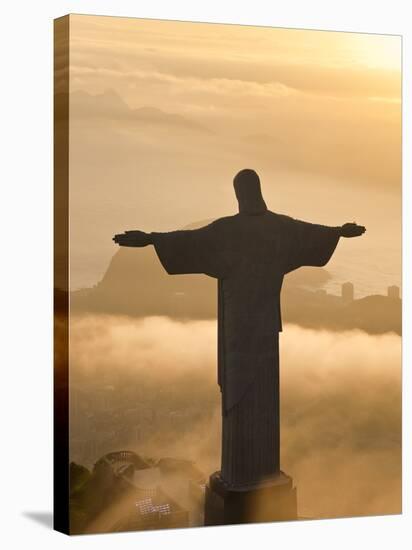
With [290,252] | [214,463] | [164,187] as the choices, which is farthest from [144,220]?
[214,463]

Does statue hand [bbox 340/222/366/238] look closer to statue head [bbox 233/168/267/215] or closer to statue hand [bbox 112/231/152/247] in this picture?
statue head [bbox 233/168/267/215]

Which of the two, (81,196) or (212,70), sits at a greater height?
(212,70)

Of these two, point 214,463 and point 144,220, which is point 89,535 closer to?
point 214,463

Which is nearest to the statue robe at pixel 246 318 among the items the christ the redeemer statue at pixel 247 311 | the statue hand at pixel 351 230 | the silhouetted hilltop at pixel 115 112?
the christ the redeemer statue at pixel 247 311

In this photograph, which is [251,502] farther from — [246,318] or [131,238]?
[131,238]

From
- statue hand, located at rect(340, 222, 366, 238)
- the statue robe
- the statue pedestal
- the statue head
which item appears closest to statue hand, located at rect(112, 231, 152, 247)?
the statue robe

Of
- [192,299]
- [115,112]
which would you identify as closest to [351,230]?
[192,299]

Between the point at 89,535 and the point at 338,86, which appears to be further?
the point at 338,86
